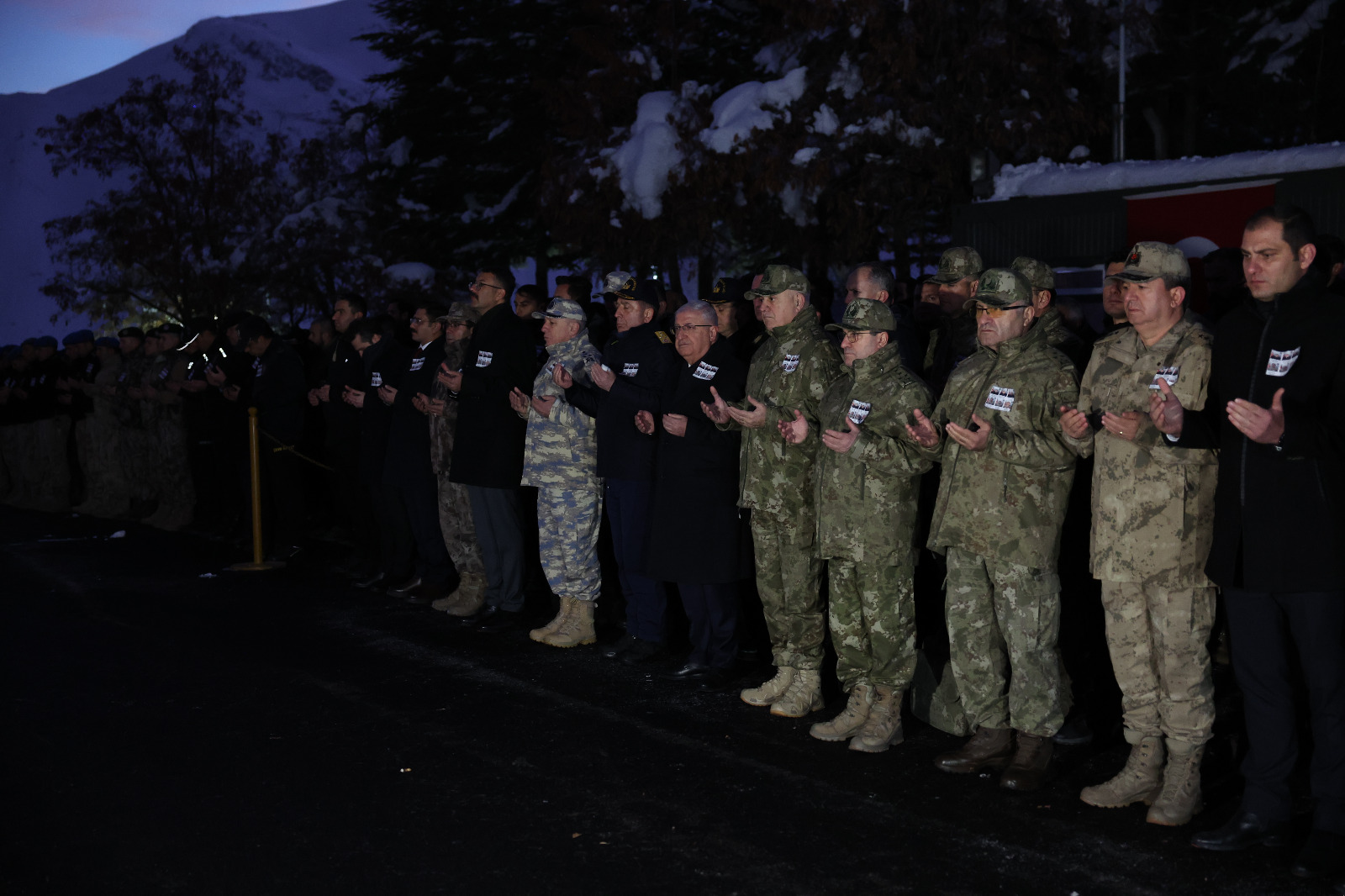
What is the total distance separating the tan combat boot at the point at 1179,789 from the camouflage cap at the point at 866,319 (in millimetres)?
2092

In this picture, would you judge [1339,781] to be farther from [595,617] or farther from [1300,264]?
[595,617]

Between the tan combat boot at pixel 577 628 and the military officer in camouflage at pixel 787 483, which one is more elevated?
the military officer in camouflage at pixel 787 483

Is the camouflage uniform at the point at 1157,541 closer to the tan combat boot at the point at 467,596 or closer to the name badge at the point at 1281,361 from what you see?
the name badge at the point at 1281,361

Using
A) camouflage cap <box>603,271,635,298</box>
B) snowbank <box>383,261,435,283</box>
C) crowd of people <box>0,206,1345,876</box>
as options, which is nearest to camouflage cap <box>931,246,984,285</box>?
crowd of people <box>0,206,1345,876</box>

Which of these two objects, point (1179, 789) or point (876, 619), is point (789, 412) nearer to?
point (876, 619)

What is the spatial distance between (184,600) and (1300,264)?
7899 millimetres

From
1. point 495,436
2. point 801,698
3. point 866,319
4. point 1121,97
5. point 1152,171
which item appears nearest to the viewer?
point 866,319

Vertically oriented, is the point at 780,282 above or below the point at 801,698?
above

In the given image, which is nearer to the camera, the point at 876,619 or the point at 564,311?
the point at 876,619

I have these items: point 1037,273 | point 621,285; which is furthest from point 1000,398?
point 621,285

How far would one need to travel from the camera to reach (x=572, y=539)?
25.9ft

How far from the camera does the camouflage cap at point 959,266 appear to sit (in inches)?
273

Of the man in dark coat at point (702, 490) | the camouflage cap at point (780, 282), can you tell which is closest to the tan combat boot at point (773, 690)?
the man in dark coat at point (702, 490)

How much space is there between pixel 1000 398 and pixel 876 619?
1251mm
